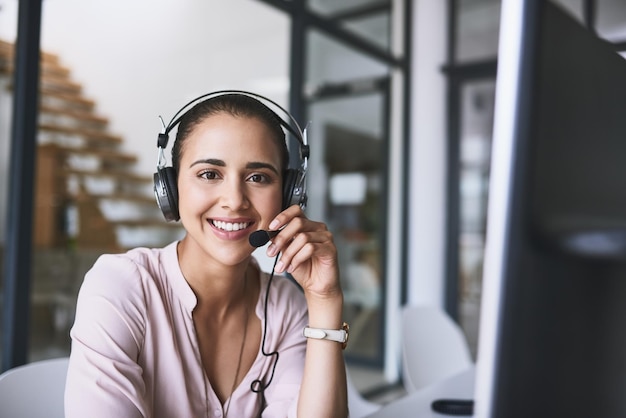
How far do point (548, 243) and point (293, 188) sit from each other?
703 millimetres

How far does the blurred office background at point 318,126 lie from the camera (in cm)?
213

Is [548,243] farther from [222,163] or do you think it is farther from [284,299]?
[284,299]

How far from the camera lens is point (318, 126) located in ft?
11.9

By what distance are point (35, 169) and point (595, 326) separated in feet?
6.43

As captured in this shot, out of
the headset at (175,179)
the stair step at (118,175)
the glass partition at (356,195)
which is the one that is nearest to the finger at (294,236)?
the headset at (175,179)

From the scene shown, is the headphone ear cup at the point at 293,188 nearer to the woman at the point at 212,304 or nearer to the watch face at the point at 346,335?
the woman at the point at 212,304

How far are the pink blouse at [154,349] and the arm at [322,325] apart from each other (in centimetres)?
8

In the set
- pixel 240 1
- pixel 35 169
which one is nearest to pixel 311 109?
pixel 240 1

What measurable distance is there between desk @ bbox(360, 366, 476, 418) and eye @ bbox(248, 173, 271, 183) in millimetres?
637

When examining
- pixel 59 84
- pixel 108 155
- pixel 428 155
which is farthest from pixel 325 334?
pixel 428 155

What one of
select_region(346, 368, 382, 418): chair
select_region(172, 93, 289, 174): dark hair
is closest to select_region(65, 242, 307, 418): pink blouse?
select_region(172, 93, 289, 174): dark hair

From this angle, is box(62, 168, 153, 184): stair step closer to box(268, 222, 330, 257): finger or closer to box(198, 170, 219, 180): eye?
box(198, 170, 219, 180): eye

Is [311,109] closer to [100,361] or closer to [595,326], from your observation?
[100,361]

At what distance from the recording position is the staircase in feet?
6.86
